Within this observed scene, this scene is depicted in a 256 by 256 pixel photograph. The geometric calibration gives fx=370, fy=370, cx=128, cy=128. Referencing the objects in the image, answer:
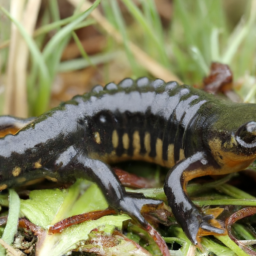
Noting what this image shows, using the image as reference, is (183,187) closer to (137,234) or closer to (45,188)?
(137,234)

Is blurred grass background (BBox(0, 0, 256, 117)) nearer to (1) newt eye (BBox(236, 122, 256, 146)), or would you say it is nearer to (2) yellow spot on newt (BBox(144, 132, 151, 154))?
(2) yellow spot on newt (BBox(144, 132, 151, 154))

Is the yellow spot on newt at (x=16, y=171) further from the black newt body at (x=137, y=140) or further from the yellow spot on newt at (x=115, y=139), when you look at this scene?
the yellow spot on newt at (x=115, y=139)

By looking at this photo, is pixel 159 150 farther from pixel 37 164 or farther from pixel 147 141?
pixel 37 164

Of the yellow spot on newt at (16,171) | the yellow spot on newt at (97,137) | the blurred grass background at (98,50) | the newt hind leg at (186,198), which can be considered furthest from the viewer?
the blurred grass background at (98,50)

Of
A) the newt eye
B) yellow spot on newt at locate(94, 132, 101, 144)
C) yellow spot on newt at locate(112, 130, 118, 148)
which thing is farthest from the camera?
yellow spot on newt at locate(112, 130, 118, 148)

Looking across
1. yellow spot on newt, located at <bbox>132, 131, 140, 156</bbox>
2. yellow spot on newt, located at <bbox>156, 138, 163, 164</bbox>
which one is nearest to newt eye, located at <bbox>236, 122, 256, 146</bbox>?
yellow spot on newt, located at <bbox>156, 138, 163, 164</bbox>

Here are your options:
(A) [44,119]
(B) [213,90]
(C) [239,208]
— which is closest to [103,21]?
(B) [213,90]

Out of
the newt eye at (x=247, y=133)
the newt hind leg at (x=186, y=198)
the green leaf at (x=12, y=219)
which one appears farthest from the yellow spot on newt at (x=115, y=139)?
the newt eye at (x=247, y=133)

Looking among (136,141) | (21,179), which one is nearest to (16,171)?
(21,179)
